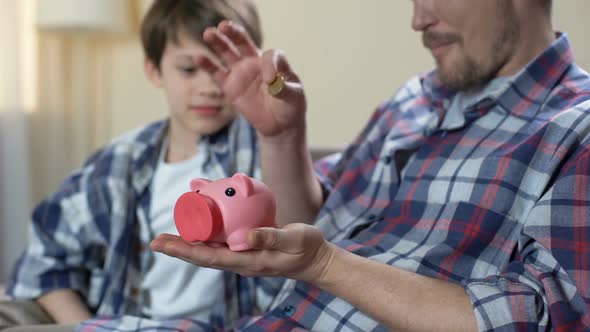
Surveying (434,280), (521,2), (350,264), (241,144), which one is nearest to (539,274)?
(434,280)

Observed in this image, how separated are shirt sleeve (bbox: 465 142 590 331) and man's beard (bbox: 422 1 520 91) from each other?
0.90 ft

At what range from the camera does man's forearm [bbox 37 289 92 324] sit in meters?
1.42

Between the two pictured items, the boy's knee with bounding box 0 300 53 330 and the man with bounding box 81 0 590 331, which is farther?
the boy's knee with bounding box 0 300 53 330

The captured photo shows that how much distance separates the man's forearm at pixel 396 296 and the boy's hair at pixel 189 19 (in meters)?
0.75

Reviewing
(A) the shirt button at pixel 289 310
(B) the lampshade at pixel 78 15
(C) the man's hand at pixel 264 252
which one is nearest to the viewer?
(C) the man's hand at pixel 264 252

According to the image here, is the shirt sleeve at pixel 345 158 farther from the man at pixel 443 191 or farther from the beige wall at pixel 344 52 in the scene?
the beige wall at pixel 344 52

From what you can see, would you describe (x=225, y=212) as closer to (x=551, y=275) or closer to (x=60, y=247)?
(x=551, y=275)

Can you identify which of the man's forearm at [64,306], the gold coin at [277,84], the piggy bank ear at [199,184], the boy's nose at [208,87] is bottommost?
the man's forearm at [64,306]

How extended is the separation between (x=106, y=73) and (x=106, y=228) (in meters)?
1.47

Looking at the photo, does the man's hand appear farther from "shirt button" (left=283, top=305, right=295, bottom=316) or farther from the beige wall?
the beige wall

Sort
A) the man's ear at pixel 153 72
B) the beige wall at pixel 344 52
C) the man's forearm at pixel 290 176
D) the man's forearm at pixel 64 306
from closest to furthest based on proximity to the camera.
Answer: the man's forearm at pixel 290 176
the man's forearm at pixel 64 306
the man's ear at pixel 153 72
the beige wall at pixel 344 52

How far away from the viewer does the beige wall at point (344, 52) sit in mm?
2137

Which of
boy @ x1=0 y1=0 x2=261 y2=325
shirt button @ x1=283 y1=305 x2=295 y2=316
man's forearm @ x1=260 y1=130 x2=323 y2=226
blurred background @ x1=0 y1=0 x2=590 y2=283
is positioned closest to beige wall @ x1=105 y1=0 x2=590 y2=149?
blurred background @ x1=0 y1=0 x2=590 y2=283

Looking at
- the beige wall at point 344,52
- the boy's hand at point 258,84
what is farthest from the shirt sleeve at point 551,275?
the beige wall at point 344,52
